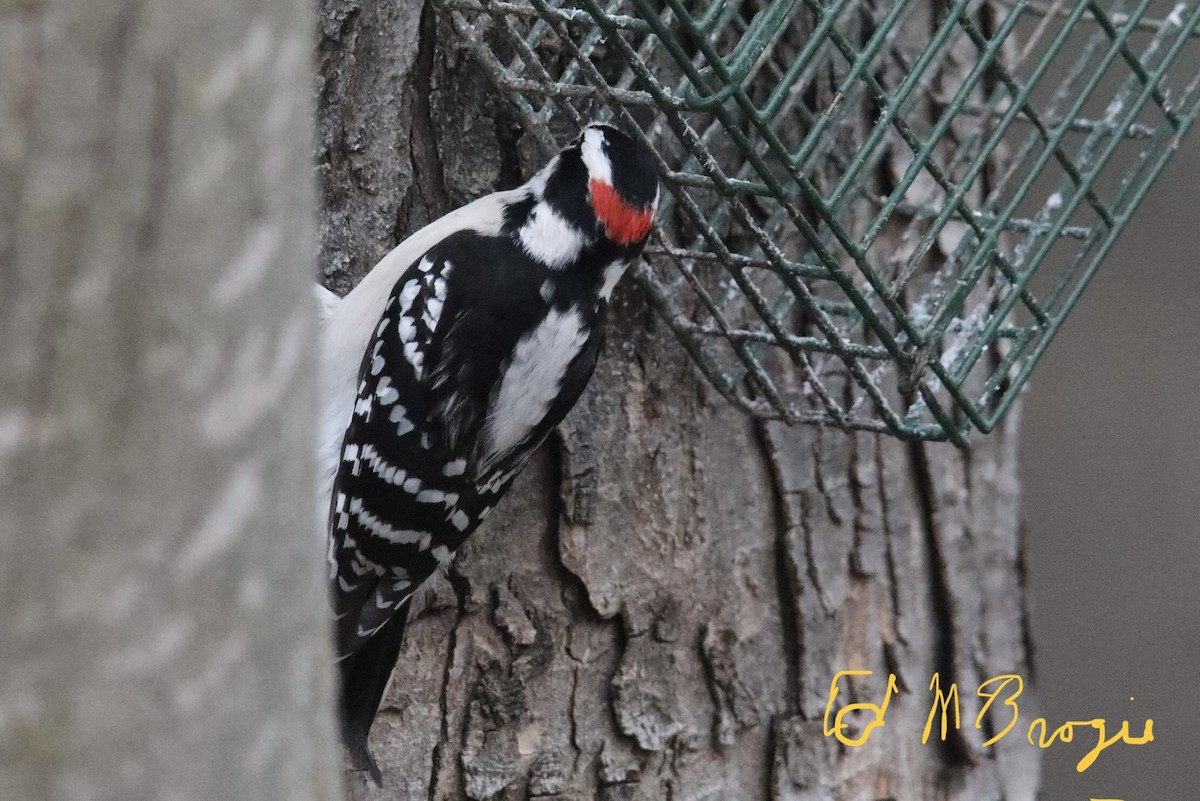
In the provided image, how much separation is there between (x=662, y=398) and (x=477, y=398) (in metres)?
0.28

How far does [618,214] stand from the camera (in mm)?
1467

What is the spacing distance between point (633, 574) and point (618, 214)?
1.60 ft

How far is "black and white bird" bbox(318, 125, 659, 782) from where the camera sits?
148 cm

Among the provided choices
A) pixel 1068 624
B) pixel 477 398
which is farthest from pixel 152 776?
pixel 1068 624

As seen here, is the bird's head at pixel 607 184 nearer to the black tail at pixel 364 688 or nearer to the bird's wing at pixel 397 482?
the bird's wing at pixel 397 482

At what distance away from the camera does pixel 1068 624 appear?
258 centimetres

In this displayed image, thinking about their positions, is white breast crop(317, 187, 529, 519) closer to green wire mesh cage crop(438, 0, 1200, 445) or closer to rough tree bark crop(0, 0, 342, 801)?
green wire mesh cage crop(438, 0, 1200, 445)

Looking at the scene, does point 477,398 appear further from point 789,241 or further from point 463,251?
point 789,241

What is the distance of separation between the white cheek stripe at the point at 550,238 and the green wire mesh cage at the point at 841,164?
3.8 inches

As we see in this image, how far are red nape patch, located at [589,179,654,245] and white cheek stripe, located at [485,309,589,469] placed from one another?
0.14 metres

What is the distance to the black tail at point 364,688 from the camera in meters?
1.53
